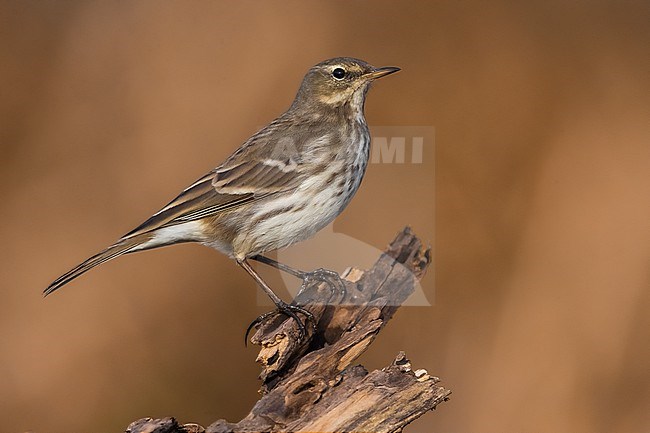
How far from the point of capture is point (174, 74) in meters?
9.62

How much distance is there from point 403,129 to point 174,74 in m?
2.55

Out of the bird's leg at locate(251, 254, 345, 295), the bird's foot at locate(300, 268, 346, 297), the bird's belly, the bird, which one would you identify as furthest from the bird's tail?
the bird's foot at locate(300, 268, 346, 297)

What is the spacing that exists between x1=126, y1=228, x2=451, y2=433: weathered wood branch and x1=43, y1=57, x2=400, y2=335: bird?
0.80 ft

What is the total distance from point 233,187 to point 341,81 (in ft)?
3.69

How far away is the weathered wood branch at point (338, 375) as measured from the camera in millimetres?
4523

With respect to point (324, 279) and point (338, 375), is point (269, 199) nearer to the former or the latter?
point (324, 279)

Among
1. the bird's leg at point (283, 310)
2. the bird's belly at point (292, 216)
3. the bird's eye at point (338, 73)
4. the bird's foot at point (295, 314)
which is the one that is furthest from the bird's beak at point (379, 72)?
the bird's foot at point (295, 314)

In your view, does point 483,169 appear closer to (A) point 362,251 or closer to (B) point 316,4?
(A) point 362,251

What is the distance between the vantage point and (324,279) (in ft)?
20.5

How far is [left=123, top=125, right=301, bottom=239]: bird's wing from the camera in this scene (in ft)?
19.6

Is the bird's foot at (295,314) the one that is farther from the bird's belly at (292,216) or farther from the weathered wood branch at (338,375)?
the bird's belly at (292,216)

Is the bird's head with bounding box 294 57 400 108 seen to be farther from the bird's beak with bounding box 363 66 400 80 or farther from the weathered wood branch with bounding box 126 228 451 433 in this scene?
the weathered wood branch with bounding box 126 228 451 433

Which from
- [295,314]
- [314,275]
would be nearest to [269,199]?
[314,275]

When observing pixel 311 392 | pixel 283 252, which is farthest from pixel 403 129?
pixel 311 392
